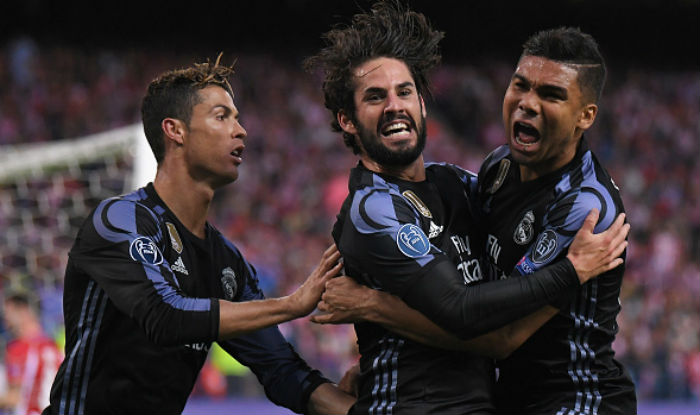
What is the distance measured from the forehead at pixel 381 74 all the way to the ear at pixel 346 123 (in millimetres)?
159

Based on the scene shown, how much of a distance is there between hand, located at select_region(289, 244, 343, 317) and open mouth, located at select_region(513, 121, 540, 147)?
97cm

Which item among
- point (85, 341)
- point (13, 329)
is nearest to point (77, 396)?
point (85, 341)

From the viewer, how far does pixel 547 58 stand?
367cm

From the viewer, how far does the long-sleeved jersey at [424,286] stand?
10.7 ft

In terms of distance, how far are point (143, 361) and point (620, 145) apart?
17.2 metres

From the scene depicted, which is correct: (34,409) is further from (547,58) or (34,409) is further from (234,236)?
(234,236)

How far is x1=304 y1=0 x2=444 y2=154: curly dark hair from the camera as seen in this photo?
13.0 feet

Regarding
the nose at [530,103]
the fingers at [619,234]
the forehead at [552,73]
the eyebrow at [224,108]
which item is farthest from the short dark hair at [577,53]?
the eyebrow at [224,108]

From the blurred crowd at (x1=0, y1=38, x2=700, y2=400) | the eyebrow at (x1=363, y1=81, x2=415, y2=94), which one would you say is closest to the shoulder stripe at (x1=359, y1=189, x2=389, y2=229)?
the eyebrow at (x1=363, y1=81, x2=415, y2=94)

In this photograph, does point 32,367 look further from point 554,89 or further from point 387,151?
point 554,89

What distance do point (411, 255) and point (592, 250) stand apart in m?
0.74

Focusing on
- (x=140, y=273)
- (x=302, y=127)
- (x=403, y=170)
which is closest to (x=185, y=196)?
(x=140, y=273)

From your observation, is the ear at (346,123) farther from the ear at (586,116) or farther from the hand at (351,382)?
the hand at (351,382)

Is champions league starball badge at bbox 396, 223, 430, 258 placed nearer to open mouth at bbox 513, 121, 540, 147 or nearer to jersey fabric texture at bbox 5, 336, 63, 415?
open mouth at bbox 513, 121, 540, 147
